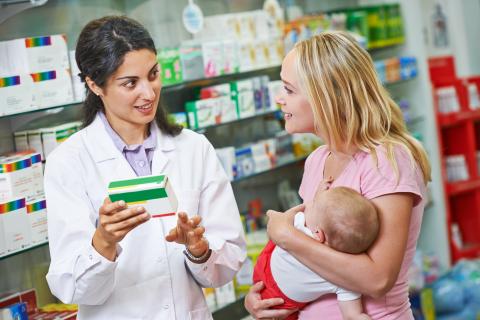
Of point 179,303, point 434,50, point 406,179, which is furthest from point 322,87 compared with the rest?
point 434,50

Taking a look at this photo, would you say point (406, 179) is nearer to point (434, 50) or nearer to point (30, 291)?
point (30, 291)

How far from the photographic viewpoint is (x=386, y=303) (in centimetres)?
243

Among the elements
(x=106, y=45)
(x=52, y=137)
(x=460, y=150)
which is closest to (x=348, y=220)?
(x=106, y=45)

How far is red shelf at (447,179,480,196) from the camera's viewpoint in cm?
631

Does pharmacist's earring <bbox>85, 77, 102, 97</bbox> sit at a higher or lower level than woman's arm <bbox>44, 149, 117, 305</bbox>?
higher

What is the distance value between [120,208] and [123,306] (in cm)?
46

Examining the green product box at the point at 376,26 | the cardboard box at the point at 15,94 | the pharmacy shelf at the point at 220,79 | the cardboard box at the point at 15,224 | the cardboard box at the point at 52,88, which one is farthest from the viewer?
the green product box at the point at 376,26

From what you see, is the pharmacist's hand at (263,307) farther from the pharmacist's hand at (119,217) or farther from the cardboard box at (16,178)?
the cardboard box at (16,178)

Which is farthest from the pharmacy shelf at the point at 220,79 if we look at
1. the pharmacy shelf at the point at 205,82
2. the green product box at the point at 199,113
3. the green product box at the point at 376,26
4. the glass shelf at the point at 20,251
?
the glass shelf at the point at 20,251

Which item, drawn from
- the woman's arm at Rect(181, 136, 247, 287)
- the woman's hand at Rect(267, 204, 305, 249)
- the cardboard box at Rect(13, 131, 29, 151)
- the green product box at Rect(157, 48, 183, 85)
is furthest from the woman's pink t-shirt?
the green product box at Rect(157, 48, 183, 85)

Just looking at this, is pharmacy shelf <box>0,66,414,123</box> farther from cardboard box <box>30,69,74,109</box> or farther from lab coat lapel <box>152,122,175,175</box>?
lab coat lapel <box>152,122,175,175</box>

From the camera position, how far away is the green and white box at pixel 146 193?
7.61 ft

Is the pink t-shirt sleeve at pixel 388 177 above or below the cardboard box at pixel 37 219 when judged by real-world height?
above

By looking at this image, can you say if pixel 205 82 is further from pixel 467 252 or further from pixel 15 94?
pixel 467 252
